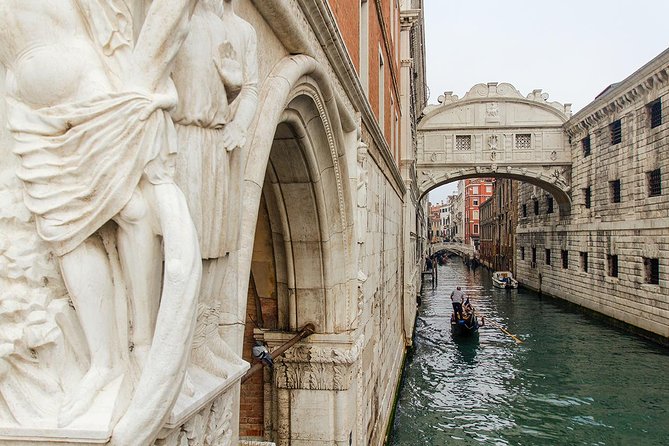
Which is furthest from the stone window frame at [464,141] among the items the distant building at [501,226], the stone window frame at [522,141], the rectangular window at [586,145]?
the distant building at [501,226]

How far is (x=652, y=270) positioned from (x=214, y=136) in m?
17.8

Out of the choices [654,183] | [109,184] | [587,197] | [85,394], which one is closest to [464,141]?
[587,197]

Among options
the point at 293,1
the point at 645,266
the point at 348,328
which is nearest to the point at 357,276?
the point at 348,328

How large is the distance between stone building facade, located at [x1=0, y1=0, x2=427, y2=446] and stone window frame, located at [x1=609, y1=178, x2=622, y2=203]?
1303 cm

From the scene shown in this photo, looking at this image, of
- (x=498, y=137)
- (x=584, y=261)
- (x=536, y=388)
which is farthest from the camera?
(x=498, y=137)

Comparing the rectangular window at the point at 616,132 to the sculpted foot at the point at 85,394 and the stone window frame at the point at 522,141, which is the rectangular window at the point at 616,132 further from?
the sculpted foot at the point at 85,394

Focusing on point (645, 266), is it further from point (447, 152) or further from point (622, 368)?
point (447, 152)

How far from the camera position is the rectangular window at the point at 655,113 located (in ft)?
50.5

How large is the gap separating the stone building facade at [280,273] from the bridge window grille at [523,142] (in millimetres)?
14753

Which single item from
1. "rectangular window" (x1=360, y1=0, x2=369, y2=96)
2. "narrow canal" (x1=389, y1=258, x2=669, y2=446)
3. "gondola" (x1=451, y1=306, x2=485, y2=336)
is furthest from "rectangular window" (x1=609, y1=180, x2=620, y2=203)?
"rectangular window" (x1=360, y1=0, x2=369, y2=96)

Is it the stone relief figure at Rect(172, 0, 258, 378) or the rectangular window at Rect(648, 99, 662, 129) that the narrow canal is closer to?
the rectangular window at Rect(648, 99, 662, 129)

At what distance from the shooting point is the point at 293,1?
286cm

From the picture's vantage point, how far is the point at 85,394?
4.00 feet

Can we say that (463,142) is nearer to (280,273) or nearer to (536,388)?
(536,388)
